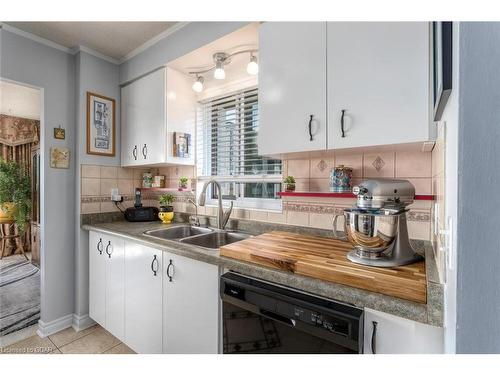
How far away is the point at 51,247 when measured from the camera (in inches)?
Answer: 81.9

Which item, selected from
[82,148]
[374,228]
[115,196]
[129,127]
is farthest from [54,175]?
[374,228]

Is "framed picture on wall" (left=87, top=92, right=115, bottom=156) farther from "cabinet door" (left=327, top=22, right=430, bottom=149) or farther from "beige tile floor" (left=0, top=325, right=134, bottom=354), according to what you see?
"cabinet door" (left=327, top=22, right=430, bottom=149)

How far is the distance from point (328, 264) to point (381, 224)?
0.25 metres

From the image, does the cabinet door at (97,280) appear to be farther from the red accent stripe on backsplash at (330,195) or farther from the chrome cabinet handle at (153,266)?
the red accent stripe on backsplash at (330,195)

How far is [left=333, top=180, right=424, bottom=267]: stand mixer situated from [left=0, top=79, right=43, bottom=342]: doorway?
10.3ft

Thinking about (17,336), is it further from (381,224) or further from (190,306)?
(381,224)

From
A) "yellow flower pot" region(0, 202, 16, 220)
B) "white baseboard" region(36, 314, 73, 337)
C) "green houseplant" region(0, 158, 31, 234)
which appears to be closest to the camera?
"white baseboard" region(36, 314, 73, 337)

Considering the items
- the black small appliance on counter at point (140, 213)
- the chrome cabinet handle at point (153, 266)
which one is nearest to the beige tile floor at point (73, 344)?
the chrome cabinet handle at point (153, 266)

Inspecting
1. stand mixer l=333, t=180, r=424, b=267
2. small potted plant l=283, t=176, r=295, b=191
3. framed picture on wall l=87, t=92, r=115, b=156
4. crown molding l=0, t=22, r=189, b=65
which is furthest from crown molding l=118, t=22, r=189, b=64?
stand mixer l=333, t=180, r=424, b=267

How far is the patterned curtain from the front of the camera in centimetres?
431

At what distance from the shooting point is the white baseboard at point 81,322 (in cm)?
215

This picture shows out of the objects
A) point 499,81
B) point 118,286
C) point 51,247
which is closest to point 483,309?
point 499,81

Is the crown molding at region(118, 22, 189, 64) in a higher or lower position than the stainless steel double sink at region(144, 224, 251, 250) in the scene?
higher
